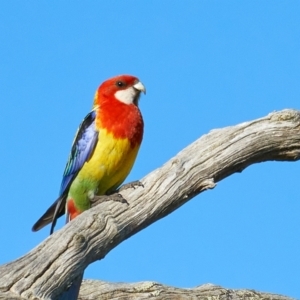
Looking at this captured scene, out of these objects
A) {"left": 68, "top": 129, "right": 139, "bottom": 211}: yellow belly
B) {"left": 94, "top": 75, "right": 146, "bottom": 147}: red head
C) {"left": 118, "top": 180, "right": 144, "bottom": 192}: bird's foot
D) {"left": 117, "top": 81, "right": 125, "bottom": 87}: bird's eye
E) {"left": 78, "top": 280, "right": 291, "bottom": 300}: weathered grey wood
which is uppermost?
{"left": 117, "top": 81, "right": 125, "bottom": 87}: bird's eye

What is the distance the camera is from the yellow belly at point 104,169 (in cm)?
635

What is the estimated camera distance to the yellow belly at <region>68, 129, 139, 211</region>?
6348 millimetres

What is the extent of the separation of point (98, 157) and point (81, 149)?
0.18 m

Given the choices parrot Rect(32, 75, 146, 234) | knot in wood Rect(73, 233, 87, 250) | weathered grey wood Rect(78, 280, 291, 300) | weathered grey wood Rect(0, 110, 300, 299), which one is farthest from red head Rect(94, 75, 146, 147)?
knot in wood Rect(73, 233, 87, 250)

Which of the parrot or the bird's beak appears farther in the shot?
the bird's beak

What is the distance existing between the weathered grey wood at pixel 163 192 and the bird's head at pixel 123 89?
110 cm

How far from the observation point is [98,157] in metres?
6.39

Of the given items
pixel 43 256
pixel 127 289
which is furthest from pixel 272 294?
pixel 43 256

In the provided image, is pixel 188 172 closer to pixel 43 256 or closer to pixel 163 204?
pixel 163 204

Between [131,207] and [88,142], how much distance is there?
100cm

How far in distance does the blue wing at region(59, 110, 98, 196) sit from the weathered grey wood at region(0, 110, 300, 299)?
757 mm

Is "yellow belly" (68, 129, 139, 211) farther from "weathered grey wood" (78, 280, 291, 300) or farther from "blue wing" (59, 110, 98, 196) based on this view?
"weathered grey wood" (78, 280, 291, 300)

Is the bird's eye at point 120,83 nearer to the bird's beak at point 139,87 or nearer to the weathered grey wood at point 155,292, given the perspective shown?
the bird's beak at point 139,87

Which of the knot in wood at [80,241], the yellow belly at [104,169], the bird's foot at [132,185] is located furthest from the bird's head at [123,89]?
the knot in wood at [80,241]
